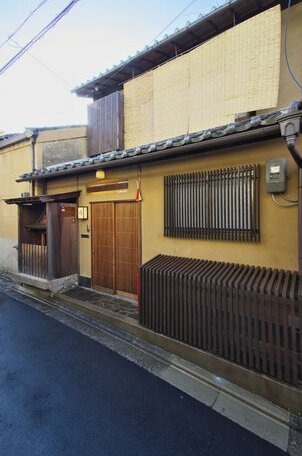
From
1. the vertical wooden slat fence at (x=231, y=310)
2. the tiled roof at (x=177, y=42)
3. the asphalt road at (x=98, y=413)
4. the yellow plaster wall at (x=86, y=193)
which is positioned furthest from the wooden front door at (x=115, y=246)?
the tiled roof at (x=177, y=42)

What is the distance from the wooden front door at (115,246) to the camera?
7.12 m

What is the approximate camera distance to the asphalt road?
9.48ft

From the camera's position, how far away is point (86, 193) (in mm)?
8273

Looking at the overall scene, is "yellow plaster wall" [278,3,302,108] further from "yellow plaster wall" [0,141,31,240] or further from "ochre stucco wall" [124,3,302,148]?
"yellow plaster wall" [0,141,31,240]

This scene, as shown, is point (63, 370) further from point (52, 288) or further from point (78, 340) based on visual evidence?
point (52, 288)

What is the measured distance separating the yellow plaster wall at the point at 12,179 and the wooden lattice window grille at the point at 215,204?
6.79 m

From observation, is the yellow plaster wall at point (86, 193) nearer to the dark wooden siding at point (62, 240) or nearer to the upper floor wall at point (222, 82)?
the dark wooden siding at point (62, 240)

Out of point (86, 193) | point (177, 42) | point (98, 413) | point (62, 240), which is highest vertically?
point (177, 42)

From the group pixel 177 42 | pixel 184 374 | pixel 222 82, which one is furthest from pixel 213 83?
pixel 184 374

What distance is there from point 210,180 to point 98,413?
4482 mm

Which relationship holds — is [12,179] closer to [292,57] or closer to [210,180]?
[210,180]

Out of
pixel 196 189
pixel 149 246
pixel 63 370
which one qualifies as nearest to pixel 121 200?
pixel 149 246

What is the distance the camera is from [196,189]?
569 centimetres

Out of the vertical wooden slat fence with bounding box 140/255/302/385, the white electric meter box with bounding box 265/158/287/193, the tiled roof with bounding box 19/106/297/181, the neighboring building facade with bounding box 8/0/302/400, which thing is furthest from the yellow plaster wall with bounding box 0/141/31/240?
the white electric meter box with bounding box 265/158/287/193
